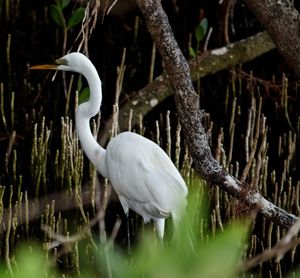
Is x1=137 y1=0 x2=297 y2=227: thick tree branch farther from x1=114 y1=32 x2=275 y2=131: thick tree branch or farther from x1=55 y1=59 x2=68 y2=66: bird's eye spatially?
x1=114 y1=32 x2=275 y2=131: thick tree branch

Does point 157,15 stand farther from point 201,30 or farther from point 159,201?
→ point 201,30

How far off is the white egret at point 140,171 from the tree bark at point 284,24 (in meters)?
0.60

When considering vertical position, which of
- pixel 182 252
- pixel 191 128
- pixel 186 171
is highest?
pixel 182 252

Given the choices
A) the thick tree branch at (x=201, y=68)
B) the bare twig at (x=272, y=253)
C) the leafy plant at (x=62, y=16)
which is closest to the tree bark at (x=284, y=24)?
the leafy plant at (x=62, y=16)

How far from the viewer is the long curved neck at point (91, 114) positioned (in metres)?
3.44

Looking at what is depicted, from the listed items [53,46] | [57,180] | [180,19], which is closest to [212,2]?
[180,19]

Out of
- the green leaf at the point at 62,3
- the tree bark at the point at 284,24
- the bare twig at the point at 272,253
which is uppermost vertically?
the green leaf at the point at 62,3

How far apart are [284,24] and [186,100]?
0.37 m

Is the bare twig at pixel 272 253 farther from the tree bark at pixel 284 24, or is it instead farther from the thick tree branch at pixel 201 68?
the thick tree branch at pixel 201 68

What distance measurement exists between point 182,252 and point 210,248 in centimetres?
2

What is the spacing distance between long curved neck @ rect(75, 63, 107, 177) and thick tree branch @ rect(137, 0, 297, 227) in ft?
2.36

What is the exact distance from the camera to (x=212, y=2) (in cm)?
639

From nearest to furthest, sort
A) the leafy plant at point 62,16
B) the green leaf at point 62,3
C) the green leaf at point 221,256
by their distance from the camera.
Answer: the green leaf at point 221,256, the leafy plant at point 62,16, the green leaf at point 62,3

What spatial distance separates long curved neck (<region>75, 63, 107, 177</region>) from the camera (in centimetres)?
344
